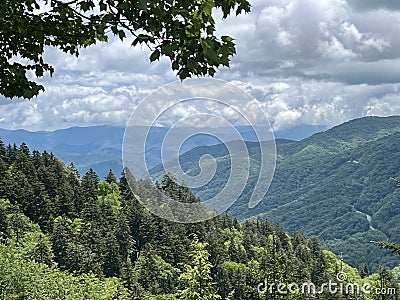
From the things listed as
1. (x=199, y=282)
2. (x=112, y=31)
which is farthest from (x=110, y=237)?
(x=112, y=31)

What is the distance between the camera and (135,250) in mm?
86500

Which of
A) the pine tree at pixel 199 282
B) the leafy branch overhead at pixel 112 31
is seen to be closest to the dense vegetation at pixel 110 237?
the pine tree at pixel 199 282

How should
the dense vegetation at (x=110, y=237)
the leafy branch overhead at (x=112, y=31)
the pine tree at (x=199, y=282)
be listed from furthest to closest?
the dense vegetation at (x=110, y=237)
the pine tree at (x=199, y=282)
the leafy branch overhead at (x=112, y=31)

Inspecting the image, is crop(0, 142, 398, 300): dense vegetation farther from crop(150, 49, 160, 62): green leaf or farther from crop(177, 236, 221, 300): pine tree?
crop(150, 49, 160, 62): green leaf

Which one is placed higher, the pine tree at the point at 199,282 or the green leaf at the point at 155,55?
the green leaf at the point at 155,55

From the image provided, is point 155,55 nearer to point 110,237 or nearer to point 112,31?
point 112,31

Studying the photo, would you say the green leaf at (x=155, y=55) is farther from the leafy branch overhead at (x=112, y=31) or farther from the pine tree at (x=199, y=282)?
the pine tree at (x=199, y=282)

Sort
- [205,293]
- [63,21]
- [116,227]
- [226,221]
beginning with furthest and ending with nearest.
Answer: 1. [226,221]
2. [116,227]
3. [205,293]
4. [63,21]

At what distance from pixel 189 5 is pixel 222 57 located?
0.60 m

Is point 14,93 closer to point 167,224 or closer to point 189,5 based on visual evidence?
point 189,5

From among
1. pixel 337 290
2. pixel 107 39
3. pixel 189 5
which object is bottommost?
pixel 337 290

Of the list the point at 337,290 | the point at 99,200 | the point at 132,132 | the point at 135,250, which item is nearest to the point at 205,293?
the point at 132,132

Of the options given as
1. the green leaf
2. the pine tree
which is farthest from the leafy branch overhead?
the pine tree

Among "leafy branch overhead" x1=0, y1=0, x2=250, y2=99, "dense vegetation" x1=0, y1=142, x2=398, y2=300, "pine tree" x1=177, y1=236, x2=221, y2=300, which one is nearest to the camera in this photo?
"leafy branch overhead" x1=0, y1=0, x2=250, y2=99
